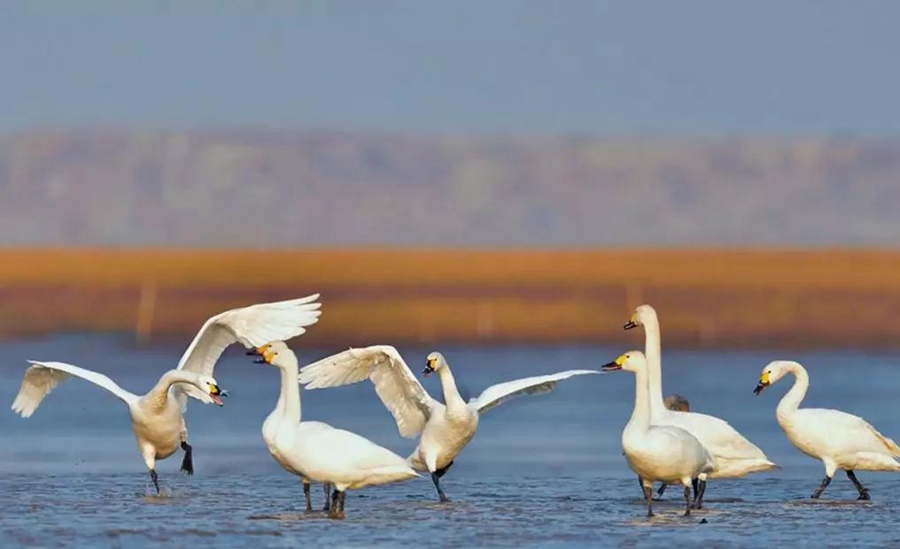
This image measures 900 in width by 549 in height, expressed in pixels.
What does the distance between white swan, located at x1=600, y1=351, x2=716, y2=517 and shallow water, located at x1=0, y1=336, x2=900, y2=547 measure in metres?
0.30

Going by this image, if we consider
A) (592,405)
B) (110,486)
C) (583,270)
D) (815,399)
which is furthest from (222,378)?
(583,270)

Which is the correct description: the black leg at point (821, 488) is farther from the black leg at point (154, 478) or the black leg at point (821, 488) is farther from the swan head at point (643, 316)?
the black leg at point (154, 478)

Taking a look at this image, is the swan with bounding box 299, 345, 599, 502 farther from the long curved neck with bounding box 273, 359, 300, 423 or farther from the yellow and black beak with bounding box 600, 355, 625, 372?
the yellow and black beak with bounding box 600, 355, 625, 372

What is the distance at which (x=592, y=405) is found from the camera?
2542cm

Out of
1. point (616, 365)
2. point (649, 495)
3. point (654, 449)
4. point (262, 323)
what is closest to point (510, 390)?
point (616, 365)

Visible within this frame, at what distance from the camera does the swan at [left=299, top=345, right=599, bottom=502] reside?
18625 millimetres

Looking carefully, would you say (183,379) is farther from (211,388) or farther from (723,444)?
(723,444)

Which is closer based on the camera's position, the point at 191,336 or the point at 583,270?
the point at 191,336

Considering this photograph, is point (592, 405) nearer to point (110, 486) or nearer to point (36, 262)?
point (110, 486)

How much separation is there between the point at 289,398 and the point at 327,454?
57 cm

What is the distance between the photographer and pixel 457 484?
1953cm

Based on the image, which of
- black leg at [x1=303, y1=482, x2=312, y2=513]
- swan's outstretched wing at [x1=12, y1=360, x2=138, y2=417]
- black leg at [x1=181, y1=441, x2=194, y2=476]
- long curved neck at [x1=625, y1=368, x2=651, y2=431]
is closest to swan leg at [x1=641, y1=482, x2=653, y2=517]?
long curved neck at [x1=625, y1=368, x2=651, y2=431]

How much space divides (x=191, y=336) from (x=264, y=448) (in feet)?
54.2

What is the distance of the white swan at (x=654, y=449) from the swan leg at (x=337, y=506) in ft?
6.53
